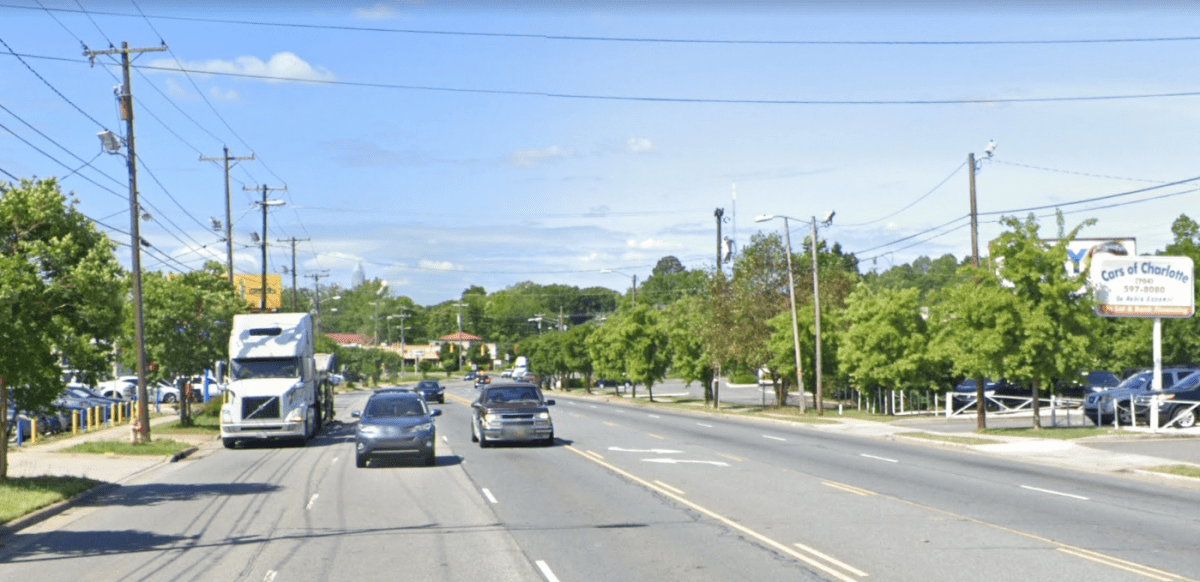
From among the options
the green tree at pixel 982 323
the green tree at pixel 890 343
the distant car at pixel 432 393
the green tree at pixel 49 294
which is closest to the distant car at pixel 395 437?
the green tree at pixel 49 294

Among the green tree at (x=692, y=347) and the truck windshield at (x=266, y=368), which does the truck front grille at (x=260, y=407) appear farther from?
the green tree at (x=692, y=347)

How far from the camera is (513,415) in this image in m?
29.4

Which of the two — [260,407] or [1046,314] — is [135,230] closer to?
[260,407]

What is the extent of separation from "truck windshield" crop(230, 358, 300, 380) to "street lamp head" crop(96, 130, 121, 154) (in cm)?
676

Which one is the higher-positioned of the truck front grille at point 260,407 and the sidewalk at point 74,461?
the truck front grille at point 260,407

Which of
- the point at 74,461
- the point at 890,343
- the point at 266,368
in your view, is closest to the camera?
the point at 74,461

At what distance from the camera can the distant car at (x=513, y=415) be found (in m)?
29.2

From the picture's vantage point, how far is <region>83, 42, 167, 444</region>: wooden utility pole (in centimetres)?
3039

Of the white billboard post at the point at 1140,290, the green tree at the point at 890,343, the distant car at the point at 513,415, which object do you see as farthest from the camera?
the green tree at the point at 890,343

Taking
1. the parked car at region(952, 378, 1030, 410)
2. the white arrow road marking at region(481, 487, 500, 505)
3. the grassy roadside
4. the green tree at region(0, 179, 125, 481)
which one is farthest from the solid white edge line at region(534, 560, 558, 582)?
the parked car at region(952, 378, 1030, 410)

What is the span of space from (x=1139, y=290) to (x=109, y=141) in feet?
101

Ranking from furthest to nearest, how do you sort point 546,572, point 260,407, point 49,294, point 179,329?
1. point 179,329
2. point 260,407
3. point 49,294
4. point 546,572

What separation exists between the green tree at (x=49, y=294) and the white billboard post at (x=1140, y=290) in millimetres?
28565

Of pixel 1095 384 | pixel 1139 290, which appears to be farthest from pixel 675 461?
pixel 1095 384
